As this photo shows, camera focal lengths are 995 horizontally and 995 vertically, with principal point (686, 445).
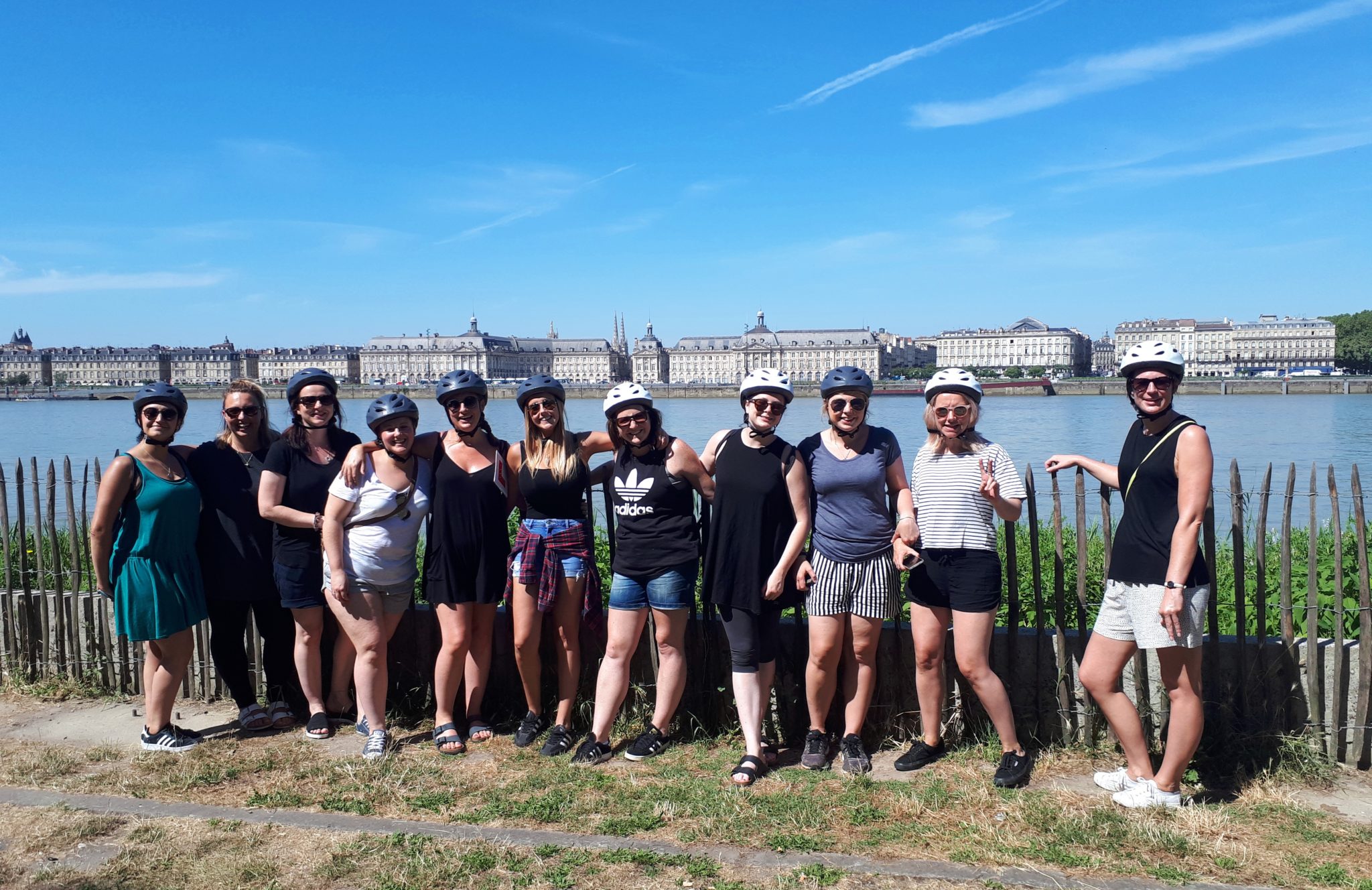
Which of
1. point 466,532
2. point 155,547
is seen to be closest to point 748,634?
point 466,532

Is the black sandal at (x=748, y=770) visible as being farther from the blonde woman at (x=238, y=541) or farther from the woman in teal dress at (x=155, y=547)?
the woman in teal dress at (x=155, y=547)

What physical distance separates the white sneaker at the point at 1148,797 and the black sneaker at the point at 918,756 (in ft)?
2.50

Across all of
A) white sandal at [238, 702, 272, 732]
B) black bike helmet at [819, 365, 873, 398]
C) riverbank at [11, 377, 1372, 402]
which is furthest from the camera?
riverbank at [11, 377, 1372, 402]

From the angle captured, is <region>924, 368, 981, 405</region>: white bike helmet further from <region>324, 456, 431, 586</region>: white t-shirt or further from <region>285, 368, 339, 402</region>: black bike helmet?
<region>285, 368, 339, 402</region>: black bike helmet

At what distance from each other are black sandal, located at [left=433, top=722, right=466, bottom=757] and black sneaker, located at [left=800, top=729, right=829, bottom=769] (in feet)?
5.10

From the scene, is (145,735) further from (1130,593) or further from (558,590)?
(1130,593)

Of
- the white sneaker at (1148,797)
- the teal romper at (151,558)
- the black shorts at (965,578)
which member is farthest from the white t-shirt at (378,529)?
the white sneaker at (1148,797)

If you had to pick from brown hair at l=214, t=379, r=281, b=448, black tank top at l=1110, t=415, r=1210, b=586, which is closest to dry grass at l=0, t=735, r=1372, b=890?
black tank top at l=1110, t=415, r=1210, b=586

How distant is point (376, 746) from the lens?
449 centimetres

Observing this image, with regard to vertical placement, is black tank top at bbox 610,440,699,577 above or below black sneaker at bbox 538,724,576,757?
above

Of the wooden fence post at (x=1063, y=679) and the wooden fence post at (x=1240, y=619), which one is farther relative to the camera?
the wooden fence post at (x=1063, y=679)

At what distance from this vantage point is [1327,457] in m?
28.8

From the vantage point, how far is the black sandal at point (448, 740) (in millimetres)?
4559

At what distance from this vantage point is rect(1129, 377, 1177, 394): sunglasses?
12.1ft
